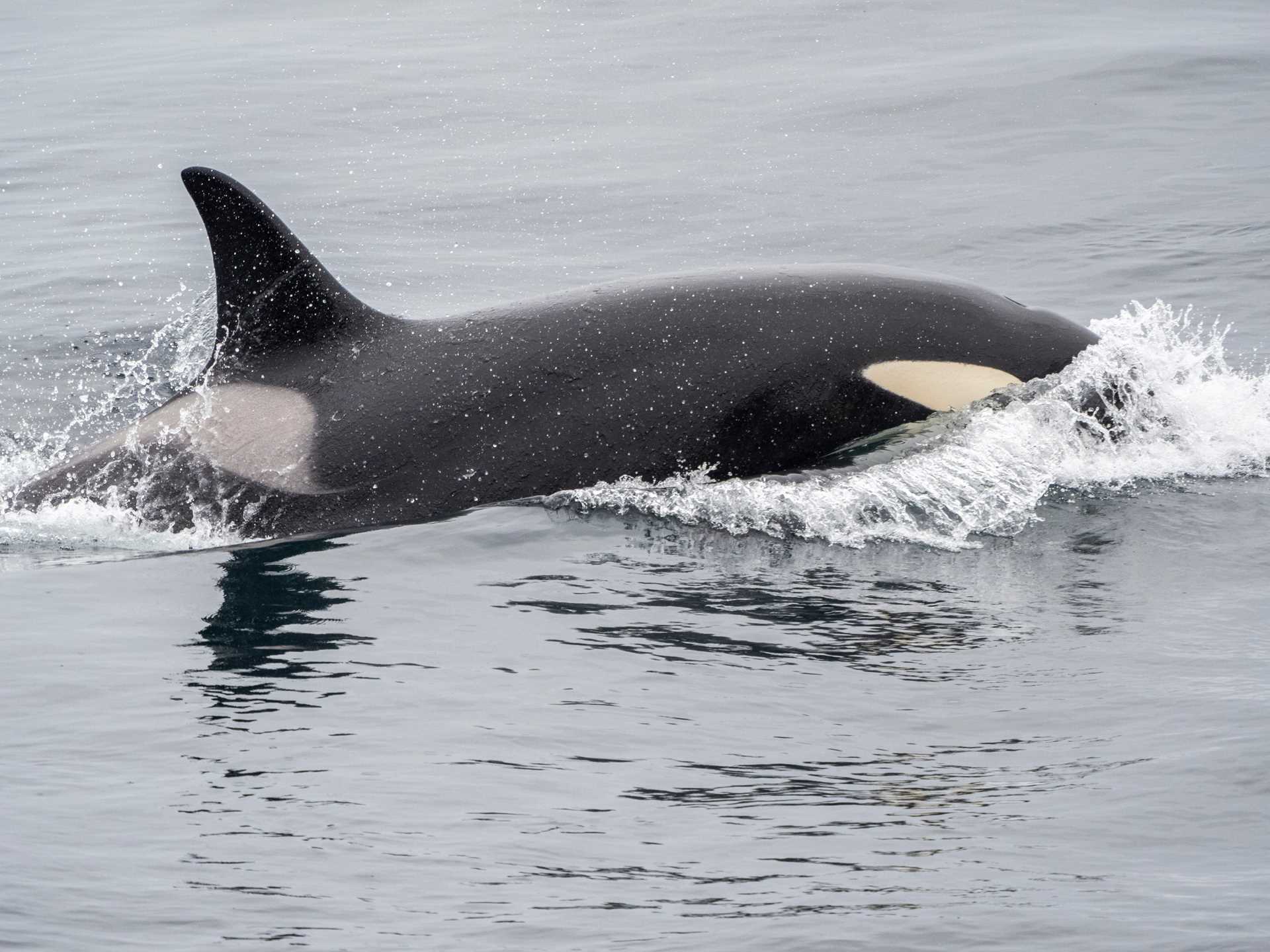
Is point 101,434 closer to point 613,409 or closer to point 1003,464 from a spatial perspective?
point 613,409

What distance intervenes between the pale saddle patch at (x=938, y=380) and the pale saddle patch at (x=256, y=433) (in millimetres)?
3208

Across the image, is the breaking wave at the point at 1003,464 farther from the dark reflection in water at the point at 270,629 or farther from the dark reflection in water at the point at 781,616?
the dark reflection in water at the point at 270,629

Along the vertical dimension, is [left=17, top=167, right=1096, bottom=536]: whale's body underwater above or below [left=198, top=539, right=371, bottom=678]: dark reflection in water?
above

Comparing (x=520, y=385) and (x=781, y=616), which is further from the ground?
(x=520, y=385)

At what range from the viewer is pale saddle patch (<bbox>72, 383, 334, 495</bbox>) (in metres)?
10.3

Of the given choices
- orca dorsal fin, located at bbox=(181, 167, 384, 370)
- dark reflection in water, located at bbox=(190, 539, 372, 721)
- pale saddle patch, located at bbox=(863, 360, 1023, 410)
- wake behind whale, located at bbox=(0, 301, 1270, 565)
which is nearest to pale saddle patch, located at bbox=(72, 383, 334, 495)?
orca dorsal fin, located at bbox=(181, 167, 384, 370)

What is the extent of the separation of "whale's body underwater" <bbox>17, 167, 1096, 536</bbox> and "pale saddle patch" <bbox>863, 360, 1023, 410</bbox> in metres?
0.01

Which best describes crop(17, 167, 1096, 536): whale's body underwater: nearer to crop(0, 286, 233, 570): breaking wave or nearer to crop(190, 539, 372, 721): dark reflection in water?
crop(0, 286, 233, 570): breaking wave

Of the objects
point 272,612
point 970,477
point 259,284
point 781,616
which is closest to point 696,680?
point 781,616

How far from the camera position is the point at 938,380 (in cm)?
1033

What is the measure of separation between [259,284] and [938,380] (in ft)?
12.8

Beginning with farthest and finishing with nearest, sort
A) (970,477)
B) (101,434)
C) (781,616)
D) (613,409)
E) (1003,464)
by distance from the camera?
(101,434) < (1003,464) < (970,477) < (613,409) < (781,616)

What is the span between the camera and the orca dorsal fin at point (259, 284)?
10.2m

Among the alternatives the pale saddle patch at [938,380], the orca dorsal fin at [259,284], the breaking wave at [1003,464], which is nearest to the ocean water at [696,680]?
the breaking wave at [1003,464]
